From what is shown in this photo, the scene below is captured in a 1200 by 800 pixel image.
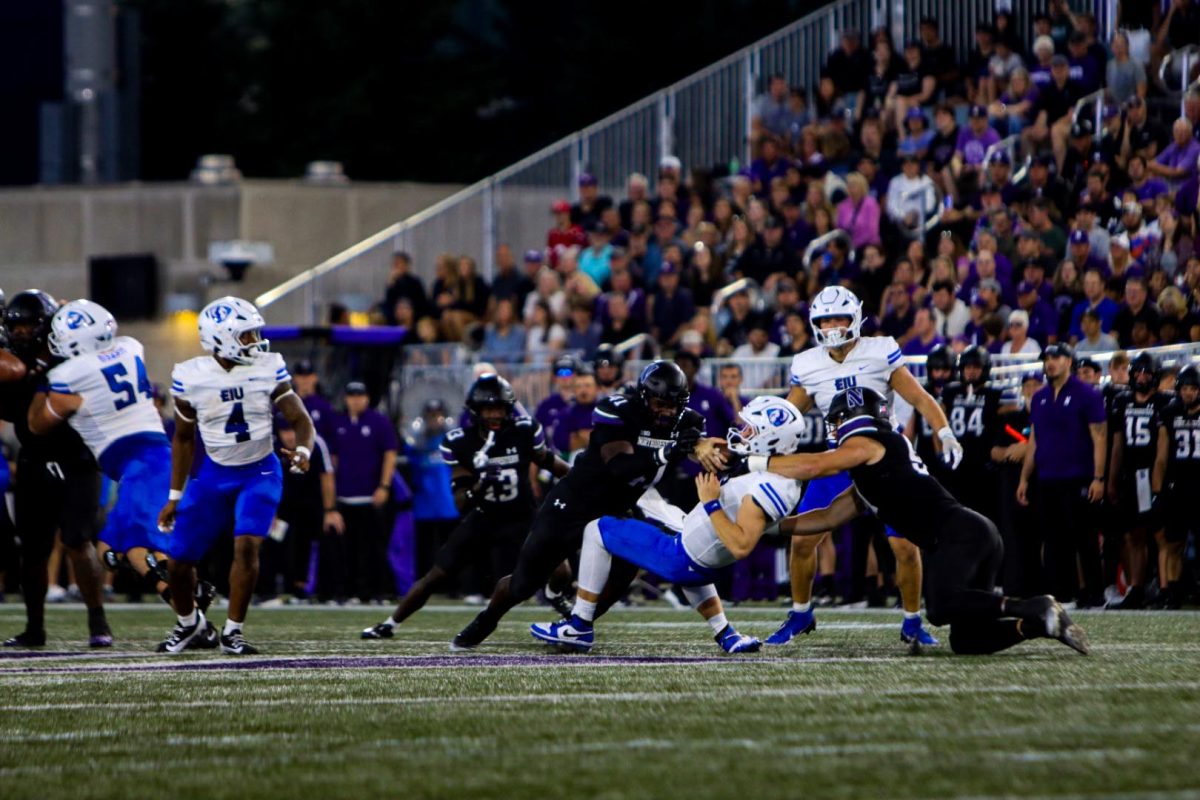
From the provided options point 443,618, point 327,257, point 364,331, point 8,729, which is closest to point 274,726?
point 8,729

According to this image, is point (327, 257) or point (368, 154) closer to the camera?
point (327, 257)

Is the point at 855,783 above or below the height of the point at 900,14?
below

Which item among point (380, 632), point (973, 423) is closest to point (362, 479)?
point (973, 423)

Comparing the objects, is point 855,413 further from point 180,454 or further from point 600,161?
point 600,161

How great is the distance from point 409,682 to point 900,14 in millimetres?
12662

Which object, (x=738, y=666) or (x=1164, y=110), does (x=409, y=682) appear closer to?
(x=738, y=666)

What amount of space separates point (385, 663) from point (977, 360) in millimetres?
5567

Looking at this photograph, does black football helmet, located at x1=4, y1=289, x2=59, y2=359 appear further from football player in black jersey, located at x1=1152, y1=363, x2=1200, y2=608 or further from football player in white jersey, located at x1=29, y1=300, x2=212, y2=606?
football player in black jersey, located at x1=1152, y1=363, x2=1200, y2=608

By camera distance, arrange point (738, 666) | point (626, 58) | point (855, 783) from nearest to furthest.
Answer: point (855, 783) → point (738, 666) → point (626, 58)

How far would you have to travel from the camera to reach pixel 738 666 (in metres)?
8.04

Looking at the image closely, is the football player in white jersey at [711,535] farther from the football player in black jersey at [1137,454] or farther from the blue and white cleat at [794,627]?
the football player in black jersey at [1137,454]

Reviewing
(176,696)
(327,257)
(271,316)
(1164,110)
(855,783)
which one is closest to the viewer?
(855,783)

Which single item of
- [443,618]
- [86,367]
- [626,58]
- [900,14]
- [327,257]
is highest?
[626,58]

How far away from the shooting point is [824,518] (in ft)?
30.6
